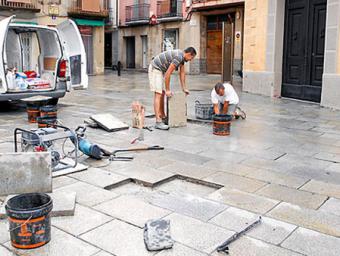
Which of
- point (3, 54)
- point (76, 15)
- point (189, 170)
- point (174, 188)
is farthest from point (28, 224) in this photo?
point (76, 15)

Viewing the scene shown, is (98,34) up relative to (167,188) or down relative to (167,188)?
up

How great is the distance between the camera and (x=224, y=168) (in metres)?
5.09

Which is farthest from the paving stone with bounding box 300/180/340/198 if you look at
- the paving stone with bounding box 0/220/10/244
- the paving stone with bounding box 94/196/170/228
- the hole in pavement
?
the paving stone with bounding box 0/220/10/244

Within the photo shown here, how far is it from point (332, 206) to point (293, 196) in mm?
367

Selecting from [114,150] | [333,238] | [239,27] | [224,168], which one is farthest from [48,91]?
[239,27]

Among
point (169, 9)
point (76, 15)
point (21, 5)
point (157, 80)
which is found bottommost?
point (157, 80)

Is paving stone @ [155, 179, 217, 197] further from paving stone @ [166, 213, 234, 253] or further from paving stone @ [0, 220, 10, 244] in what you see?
paving stone @ [0, 220, 10, 244]

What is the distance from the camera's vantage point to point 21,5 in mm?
20922

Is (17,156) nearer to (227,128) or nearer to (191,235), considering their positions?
(191,235)

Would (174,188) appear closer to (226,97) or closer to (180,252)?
(180,252)

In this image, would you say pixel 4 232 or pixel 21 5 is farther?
pixel 21 5

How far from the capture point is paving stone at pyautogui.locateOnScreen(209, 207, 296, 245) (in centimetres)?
330

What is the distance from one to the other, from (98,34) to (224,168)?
67.1ft

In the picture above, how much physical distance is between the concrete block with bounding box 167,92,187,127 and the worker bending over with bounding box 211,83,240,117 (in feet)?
1.75
